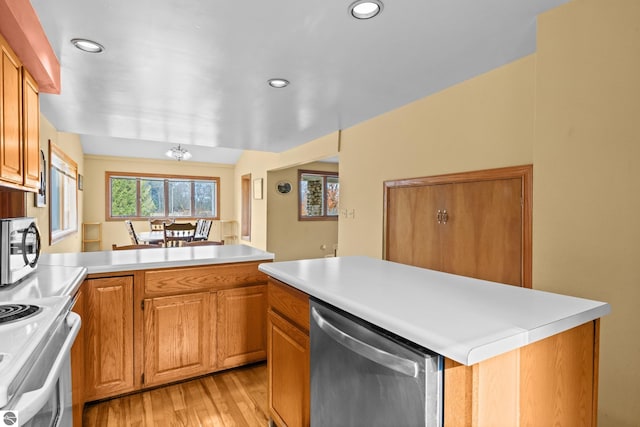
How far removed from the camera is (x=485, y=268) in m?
2.58

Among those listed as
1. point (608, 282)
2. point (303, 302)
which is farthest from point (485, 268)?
point (303, 302)

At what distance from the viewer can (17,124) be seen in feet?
5.68

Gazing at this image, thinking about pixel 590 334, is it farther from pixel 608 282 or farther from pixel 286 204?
pixel 286 204

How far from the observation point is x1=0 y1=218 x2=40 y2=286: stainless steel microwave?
143cm

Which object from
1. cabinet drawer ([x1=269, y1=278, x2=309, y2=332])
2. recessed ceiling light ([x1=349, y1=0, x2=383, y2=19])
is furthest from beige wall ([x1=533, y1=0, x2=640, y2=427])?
cabinet drawer ([x1=269, y1=278, x2=309, y2=332])

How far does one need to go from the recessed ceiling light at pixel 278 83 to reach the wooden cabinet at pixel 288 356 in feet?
5.47

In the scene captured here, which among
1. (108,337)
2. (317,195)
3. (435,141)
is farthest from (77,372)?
(317,195)

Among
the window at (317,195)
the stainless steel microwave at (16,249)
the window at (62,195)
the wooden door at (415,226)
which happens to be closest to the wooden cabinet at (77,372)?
the stainless steel microwave at (16,249)

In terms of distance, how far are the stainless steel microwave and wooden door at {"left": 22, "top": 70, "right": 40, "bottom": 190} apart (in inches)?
15.6

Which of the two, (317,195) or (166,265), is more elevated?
(317,195)

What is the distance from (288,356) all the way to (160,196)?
7.32 m

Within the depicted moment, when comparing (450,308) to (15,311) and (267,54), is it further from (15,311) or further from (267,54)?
(267,54)

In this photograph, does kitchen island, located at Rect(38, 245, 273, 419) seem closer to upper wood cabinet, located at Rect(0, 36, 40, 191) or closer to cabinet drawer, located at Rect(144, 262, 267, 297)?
cabinet drawer, located at Rect(144, 262, 267, 297)

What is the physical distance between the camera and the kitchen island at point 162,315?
1994 millimetres
